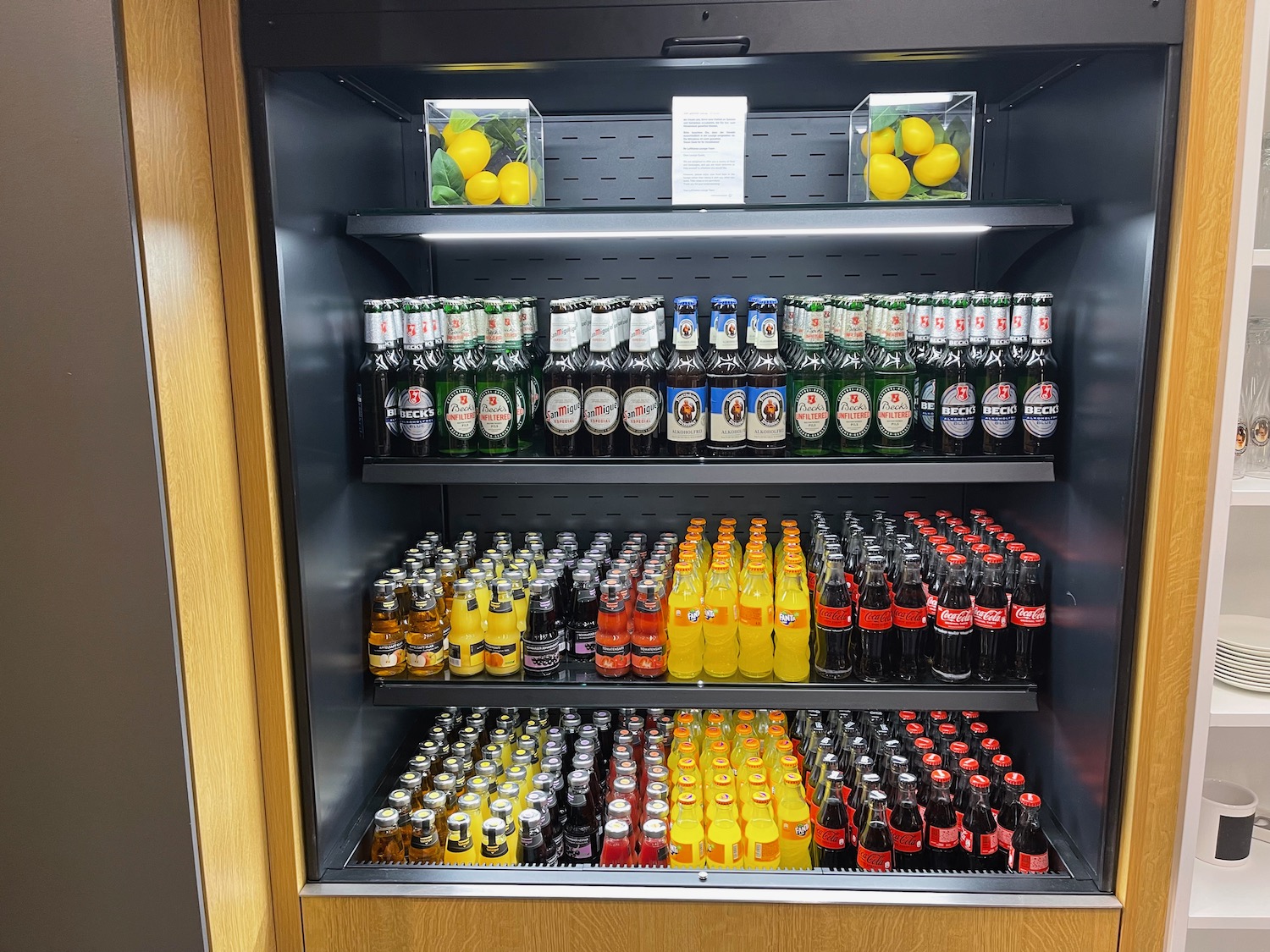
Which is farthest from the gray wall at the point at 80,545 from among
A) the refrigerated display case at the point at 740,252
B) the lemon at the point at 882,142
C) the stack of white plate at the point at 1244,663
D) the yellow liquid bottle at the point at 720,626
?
the stack of white plate at the point at 1244,663

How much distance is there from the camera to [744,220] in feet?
5.55

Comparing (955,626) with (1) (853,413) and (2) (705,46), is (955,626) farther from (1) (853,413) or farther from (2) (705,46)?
(2) (705,46)

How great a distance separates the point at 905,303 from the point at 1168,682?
86 centimetres

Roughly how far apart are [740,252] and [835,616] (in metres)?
0.96

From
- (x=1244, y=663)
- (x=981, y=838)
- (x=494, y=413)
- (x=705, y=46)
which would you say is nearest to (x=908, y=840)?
(x=981, y=838)

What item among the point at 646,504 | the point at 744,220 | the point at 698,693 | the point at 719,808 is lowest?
the point at 719,808

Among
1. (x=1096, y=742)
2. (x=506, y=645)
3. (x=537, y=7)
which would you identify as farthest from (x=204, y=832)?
(x=1096, y=742)

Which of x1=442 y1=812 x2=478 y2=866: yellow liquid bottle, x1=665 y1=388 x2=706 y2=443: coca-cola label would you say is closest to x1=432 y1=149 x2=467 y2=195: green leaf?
x1=665 y1=388 x2=706 y2=443: coca-cola label

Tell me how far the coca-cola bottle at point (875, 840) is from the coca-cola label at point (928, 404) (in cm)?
78

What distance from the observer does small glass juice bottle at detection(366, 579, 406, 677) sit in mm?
1916

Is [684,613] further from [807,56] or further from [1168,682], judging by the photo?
[807,56]

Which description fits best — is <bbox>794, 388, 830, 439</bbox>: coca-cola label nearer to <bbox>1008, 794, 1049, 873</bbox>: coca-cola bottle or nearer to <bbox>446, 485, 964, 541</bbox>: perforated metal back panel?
<bbox>446, 485, 964, 541</bbox>: perforated metal back panel

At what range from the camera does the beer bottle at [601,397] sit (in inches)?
73.9

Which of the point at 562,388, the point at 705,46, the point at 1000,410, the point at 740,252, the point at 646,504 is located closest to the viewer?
the point at 705,46
